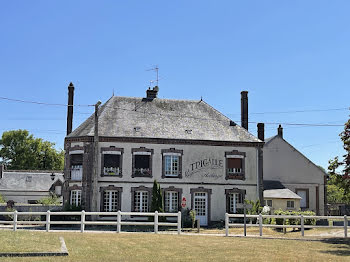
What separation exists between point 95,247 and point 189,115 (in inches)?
806

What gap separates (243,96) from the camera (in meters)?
36.7

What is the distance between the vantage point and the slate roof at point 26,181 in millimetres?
54250

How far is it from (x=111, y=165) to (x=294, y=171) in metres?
16.2

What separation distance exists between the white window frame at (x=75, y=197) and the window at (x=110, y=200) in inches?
66.0

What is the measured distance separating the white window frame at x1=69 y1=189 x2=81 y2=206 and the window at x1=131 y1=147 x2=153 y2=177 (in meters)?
3.82

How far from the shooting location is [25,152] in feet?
220

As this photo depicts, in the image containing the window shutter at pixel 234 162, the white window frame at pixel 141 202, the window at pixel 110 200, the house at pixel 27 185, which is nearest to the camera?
the window at pixel 110 200

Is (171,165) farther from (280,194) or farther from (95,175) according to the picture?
(280,194)

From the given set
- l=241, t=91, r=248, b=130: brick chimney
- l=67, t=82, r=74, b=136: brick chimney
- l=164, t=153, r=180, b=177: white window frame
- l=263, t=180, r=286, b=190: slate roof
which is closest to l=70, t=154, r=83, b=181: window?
l=67, t=82, r=74, b=136: brick chimney

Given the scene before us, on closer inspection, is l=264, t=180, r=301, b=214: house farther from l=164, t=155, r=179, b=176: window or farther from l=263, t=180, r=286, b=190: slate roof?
l=164, t=155, r=179, b=176: window

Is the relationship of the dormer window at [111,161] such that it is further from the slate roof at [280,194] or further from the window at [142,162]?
the slate roof at [280,194]

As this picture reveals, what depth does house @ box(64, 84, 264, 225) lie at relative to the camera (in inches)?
1220

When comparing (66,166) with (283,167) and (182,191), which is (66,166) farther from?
(283,167)

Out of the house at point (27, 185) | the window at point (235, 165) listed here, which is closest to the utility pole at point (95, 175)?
the window at point (235, 165)
